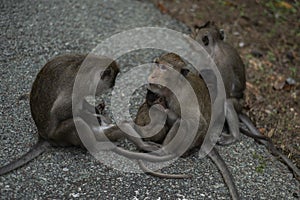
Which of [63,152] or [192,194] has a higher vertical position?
[63,152]

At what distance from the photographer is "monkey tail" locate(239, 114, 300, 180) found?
5.81m

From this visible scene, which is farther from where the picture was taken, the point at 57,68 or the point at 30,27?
the point at 30,27

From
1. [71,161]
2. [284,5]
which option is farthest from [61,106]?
[284,5]

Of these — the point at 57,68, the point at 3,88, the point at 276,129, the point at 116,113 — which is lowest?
the point at 276,129

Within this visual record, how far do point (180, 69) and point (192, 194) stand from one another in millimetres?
1243

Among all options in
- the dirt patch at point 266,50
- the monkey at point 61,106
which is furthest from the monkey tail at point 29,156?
the dirt patch at point 266,50

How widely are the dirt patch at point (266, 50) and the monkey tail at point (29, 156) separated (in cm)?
267

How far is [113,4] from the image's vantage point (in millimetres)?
8758

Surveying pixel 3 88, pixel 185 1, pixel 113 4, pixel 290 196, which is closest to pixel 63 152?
pixel 3 88

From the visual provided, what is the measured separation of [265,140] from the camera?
20.2 feet

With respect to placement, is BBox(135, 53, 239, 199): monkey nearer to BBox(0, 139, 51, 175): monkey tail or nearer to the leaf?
BBox(0, 139, 51, 175): monkey tail

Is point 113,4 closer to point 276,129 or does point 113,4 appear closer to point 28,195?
point 276,129

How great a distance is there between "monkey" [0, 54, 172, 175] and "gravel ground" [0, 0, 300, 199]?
15cm

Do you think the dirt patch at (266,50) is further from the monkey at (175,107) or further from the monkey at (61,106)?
the monkey at (61,106)
